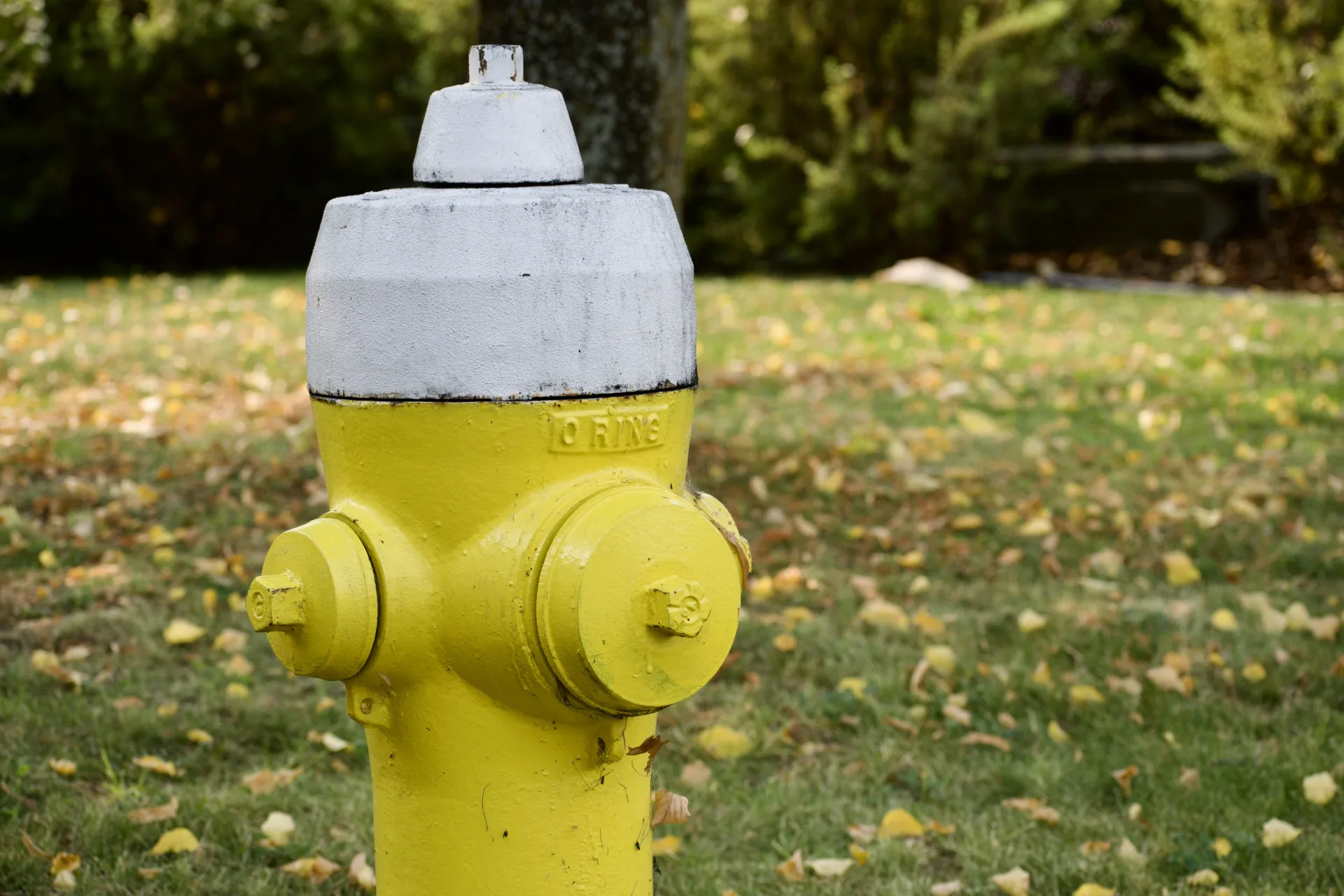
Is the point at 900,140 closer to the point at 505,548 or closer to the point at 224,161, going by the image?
the point at 224,161

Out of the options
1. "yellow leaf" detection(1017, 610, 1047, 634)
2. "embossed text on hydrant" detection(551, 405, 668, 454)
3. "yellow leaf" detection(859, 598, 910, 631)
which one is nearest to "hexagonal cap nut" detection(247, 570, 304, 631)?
"embossed text on hydrant" detection(551, 405, 668, 454)

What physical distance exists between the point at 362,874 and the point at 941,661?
1.59m

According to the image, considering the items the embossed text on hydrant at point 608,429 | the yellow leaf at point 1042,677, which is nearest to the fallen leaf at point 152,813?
the embossed text on hydrant at point 608,429

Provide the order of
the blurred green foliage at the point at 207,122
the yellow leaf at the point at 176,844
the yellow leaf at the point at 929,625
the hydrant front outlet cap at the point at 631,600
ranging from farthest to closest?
the blurred green foliage at the point at 207,122 → the yellow leaf at the point at 929,625 → the yellow leaf at the point at 176,844 → the hydrant front outlet cap at the point at 631,600

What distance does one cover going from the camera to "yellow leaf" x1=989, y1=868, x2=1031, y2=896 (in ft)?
8.44

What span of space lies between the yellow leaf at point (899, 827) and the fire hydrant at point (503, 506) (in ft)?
3.10

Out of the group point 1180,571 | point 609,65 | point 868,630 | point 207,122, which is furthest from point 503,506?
point 207,122

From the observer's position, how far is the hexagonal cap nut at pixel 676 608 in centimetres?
179

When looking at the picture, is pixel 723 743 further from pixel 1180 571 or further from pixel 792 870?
pixel 1180 571

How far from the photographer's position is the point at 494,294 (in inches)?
72.1

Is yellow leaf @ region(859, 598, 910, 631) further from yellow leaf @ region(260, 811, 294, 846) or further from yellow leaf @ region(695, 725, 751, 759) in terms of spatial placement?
yellow leaf @ region(260, 811, 294, 846)

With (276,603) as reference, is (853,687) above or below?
below

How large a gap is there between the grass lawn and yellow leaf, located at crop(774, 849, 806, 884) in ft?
0.08

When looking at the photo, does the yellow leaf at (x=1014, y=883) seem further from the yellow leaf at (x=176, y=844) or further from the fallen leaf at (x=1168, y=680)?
the yellow leaf at (x=176, y=844)
